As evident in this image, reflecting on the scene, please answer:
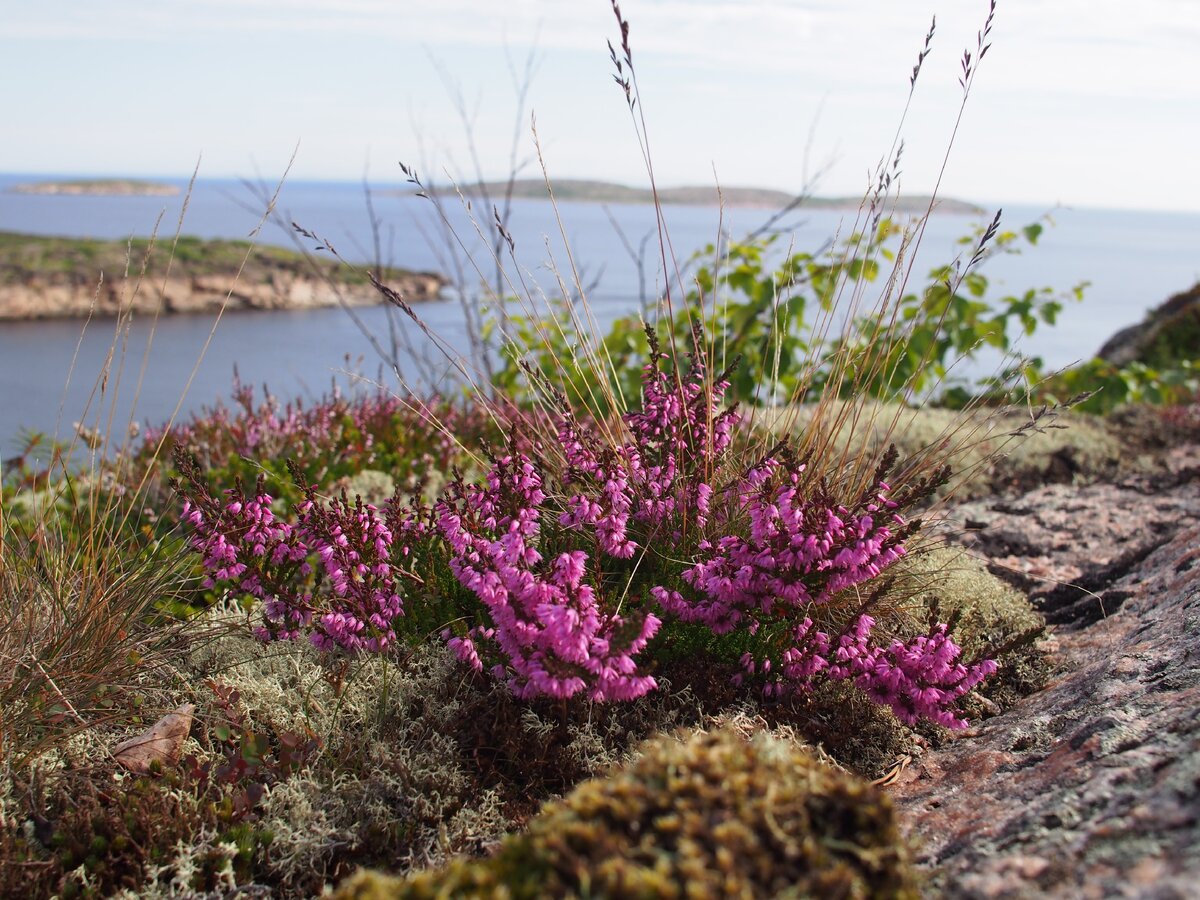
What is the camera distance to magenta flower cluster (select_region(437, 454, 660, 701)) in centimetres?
212

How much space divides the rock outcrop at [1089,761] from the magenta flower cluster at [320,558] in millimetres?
1521

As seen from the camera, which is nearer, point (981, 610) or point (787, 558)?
point (787, 558)

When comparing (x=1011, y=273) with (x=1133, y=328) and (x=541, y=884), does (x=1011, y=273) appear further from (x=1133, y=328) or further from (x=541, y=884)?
(x=541, y=884)

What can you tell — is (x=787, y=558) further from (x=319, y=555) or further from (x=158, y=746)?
(x=158, y=746)

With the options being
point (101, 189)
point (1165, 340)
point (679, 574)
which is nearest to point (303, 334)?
point (1165, 340)

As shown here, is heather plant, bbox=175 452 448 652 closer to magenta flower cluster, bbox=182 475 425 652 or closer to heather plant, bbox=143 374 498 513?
Result: magenta flower cluster, bbox=182 475 425 652

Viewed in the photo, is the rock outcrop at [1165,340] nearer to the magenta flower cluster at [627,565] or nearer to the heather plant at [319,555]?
the magenta flower cluster at [627,565]

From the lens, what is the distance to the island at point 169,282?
2333cm

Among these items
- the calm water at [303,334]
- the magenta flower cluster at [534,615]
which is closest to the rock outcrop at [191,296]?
the calm water at [303,334]

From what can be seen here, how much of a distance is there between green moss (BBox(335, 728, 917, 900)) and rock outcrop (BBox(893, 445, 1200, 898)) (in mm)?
289

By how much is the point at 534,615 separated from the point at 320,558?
0.90 m

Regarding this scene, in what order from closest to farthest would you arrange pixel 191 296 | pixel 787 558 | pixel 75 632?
pixel 787 558
pixel 75 632
pixel 191 296

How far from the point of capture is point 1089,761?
77.9 inches

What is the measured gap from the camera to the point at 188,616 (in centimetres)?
307
